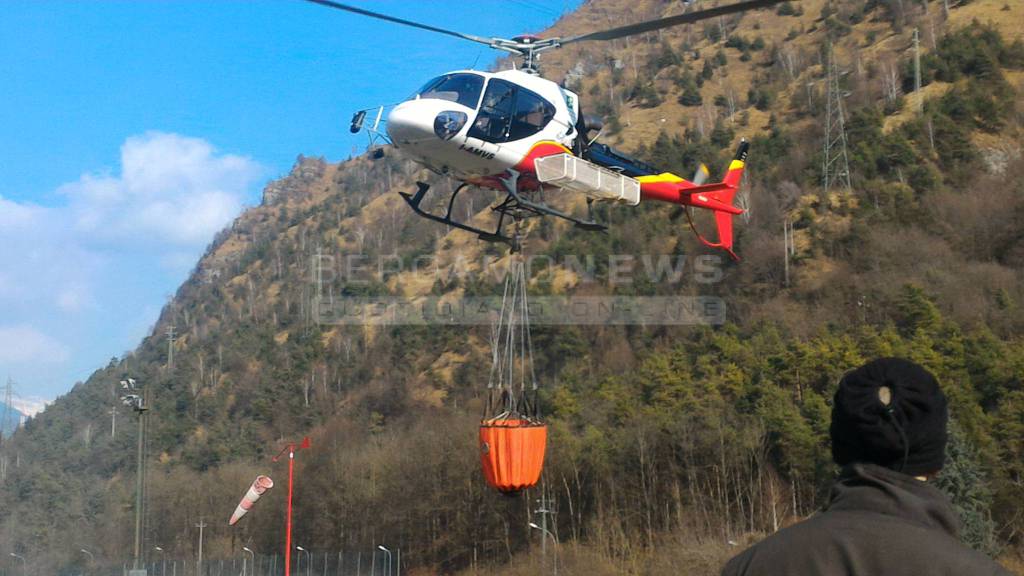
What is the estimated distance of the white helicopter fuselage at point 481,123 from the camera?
1416 cm

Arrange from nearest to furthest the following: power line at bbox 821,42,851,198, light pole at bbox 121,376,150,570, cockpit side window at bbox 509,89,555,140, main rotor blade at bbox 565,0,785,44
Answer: main rotor blade at bbox 565,0,785,44 → cockpit side window at bbox 509,89,555,140 → light pole at bbox 121,376,150,570 → power line at bbox 821,42,851,198

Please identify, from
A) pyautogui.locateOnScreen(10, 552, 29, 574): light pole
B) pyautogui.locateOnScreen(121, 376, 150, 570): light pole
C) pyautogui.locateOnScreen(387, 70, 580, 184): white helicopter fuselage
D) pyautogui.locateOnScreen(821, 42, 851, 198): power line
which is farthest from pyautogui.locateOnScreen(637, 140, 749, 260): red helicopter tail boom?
pyautogui.locateOnScreen(10, 552, 29, 574): light pole

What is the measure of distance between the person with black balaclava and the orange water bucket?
12.2 metres

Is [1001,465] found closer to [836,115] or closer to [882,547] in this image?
[882,547]

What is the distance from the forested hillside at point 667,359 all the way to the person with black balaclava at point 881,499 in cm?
2478

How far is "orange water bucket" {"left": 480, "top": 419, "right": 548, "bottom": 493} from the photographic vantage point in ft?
47.1

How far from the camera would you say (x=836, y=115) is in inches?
2685

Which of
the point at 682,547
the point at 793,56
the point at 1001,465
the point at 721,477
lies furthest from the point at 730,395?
the point at 793,56

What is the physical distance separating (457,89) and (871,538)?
41.9 feet

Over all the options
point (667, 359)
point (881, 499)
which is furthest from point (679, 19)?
point (667, 359)

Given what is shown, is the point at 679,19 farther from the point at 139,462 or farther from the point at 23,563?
the point at 23,563

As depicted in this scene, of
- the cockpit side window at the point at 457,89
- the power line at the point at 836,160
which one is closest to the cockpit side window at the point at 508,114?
the cockpit side window at the point at 457,89

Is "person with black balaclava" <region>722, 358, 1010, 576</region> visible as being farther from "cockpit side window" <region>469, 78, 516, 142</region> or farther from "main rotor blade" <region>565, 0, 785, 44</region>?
"cockpit side window" <region>469, 78, 516, 142</region>

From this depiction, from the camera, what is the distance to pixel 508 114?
14.6 m
